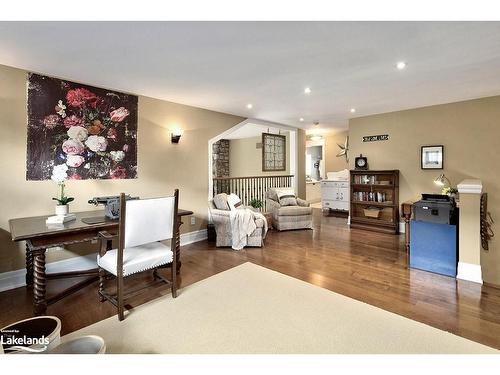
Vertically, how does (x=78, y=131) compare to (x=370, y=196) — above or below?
above

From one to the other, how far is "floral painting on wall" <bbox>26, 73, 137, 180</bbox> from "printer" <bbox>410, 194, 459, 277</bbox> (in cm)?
392

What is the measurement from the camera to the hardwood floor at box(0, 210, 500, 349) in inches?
83.3

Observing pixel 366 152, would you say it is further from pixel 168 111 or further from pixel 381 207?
pixel 168 111

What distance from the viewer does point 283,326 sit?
77.7 inches

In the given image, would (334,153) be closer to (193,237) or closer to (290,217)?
(290,217)

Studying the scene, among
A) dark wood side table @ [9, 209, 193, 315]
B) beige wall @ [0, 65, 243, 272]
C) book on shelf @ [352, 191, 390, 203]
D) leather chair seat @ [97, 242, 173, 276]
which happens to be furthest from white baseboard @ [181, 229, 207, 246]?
book on shelf @ [352, 191, 390, 203]

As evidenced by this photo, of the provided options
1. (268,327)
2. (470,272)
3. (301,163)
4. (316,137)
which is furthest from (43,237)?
(316,137)

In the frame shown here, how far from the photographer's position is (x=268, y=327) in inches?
77.4

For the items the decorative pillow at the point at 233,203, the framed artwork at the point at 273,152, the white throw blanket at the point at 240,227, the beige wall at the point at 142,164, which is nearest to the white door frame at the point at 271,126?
the beige wall at the point at 142,164

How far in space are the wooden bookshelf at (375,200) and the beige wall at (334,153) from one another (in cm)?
243

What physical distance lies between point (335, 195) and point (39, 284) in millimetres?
6241

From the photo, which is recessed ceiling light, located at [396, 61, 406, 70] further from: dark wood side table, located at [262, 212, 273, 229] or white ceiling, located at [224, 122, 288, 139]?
white ceiling, located at [224, 122, 288, 139]

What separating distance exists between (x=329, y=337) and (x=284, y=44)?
2.42m
